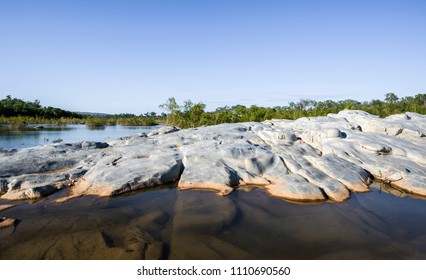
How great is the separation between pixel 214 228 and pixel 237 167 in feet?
22.2

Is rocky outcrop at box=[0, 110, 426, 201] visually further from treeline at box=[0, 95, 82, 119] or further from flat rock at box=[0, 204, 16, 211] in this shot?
treeline at box=[0, 95, 82, 119]

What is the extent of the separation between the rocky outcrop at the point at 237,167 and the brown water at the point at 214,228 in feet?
3.21

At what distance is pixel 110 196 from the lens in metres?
12.6

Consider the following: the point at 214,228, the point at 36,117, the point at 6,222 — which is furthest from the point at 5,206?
the point at 36,117

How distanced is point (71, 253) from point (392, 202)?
1403 cm

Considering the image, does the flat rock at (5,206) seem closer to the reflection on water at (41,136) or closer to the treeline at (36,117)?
the reflection on water at (41,136)

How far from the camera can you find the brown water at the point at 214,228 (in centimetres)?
772

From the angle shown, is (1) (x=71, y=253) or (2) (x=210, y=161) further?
(2) (x=210, y=161)

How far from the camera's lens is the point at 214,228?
9312 millimetres

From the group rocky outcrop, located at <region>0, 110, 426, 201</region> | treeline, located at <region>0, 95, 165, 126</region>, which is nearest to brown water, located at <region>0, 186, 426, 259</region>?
rocky outcrop, located at <region>0, 110, 426, 201</region>

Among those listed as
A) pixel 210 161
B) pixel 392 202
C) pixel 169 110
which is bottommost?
pixel 392 202

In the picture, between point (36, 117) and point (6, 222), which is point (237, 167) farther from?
point (36, 117)
